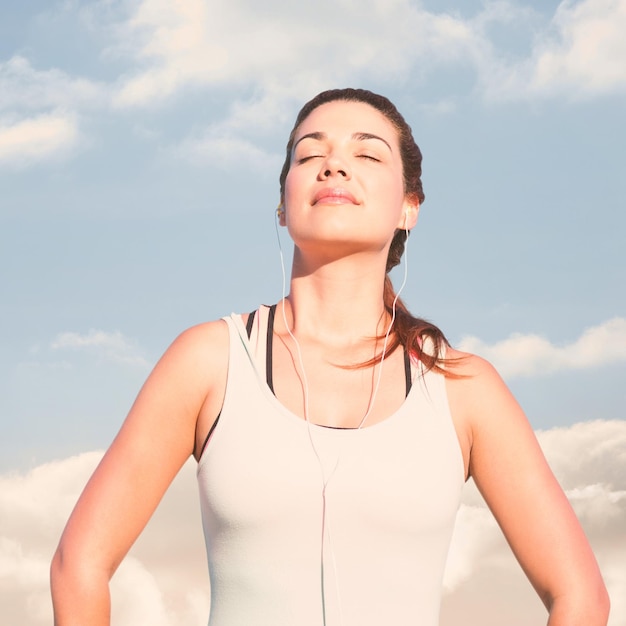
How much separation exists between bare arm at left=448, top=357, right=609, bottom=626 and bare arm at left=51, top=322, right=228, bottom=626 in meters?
0.94

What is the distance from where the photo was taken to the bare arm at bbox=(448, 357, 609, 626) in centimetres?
338

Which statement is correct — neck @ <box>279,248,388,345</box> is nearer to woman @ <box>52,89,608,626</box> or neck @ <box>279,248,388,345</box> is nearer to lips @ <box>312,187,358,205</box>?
woman @ <box>52,89,608,626</box>

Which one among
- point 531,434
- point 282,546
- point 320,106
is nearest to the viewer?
point 282,546

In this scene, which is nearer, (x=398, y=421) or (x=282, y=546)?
(x=282, y=546)

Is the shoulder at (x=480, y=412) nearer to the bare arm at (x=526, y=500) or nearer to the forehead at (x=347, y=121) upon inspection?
the bare arm at (x=526, y=500)

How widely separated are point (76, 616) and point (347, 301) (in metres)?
1.49

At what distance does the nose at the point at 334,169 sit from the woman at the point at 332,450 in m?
0.01

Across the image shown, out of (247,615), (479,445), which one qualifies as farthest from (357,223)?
(247,615)

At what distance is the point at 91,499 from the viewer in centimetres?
320

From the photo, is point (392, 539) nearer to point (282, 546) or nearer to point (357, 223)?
point (282, 546)

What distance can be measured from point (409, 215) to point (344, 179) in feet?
1.90

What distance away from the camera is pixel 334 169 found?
3.43 metres

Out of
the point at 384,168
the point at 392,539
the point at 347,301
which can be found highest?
the point at 384,168

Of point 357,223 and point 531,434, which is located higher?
point 357,223
